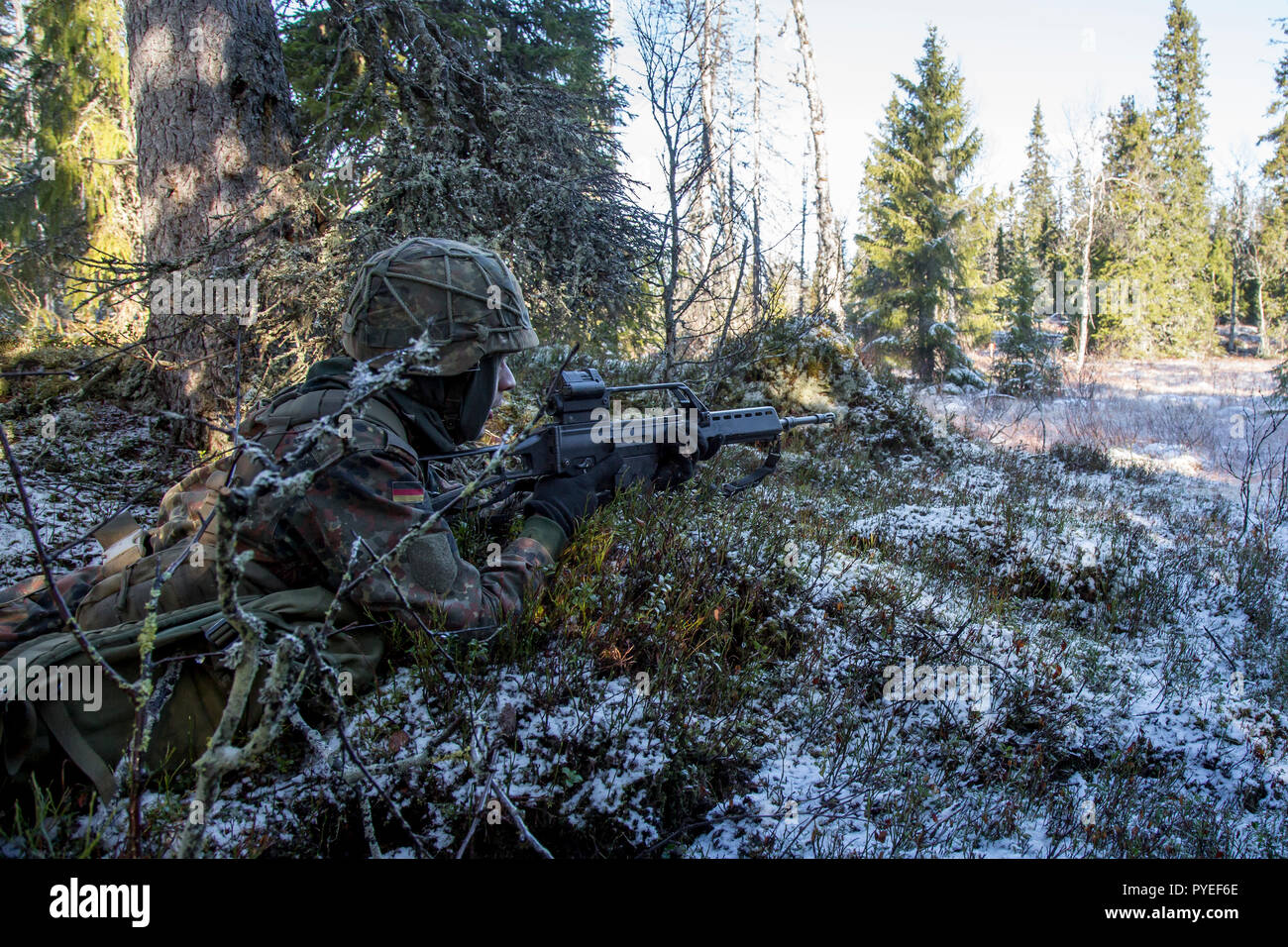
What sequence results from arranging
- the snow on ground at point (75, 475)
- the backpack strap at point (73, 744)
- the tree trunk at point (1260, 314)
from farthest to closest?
the tree trunk at point (1260, 314), the snow on ground at point (75, 475), the backpack strap at point (73, 744)

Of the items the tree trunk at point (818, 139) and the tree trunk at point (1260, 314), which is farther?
the tree trunk at point (1260, 314)

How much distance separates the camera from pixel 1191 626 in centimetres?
449

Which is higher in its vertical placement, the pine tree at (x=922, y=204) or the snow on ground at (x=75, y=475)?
the pine tree at (x=922, y=204)

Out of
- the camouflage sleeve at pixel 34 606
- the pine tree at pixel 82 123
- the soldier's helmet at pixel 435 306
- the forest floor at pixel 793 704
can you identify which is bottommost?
the forest floor at pixel 793 704

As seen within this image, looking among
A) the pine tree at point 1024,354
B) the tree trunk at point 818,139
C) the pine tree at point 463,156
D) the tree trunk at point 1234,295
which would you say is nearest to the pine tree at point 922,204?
the pine tree at point 1024,354

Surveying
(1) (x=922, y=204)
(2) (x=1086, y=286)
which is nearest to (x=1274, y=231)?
(2) (x=1086, y=286)

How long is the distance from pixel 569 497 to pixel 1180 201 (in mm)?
41477

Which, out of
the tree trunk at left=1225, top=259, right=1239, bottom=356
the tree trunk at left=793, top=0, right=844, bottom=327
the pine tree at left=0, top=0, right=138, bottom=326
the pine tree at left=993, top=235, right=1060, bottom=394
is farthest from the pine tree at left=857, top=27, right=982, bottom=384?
the tree trunk at left=1225, top=259, right=1239, bottom=356

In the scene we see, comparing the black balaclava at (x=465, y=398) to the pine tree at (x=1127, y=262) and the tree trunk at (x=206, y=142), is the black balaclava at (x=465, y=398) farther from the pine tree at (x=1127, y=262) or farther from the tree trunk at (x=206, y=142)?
the pine tree at (x=1127, y=262)

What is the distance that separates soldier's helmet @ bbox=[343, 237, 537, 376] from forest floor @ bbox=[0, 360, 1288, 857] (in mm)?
1016

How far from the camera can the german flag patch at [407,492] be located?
2.38 meters

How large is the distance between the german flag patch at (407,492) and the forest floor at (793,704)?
544 mm

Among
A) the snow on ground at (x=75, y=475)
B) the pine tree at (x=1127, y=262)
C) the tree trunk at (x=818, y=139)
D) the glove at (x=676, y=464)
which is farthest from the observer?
the pine tree at (x=1127, y=262)
